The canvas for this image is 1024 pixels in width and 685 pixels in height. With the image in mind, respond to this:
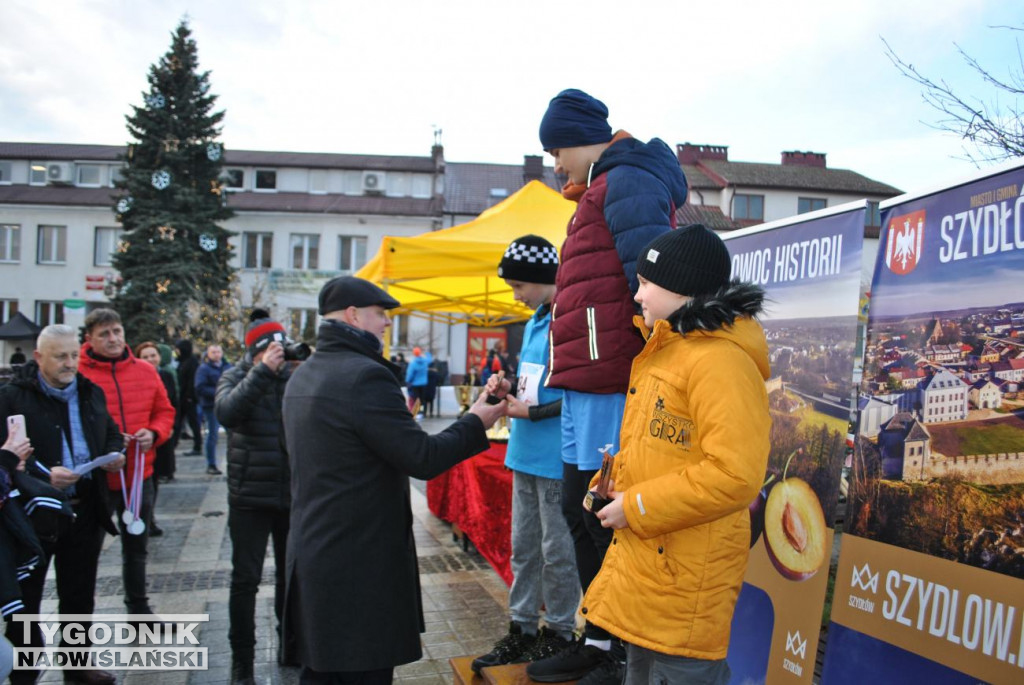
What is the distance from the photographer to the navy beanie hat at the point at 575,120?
2695 mm

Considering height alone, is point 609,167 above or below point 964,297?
above

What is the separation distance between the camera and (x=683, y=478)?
1917mm

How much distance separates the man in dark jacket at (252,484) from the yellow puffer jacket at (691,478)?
2540 millimetres

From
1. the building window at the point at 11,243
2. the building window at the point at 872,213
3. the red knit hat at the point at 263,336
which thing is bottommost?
the red knit hat at the point at 263,336

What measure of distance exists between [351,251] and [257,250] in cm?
486

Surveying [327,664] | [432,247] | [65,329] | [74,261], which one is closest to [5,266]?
[74,261]

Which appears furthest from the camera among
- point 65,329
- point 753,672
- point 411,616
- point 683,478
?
point 65,329

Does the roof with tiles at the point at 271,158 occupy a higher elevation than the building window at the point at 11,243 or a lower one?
higher

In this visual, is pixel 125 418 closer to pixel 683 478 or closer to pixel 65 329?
pixel 65 329

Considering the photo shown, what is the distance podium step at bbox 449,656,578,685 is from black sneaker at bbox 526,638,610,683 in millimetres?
31

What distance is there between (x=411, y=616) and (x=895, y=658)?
5.53ft

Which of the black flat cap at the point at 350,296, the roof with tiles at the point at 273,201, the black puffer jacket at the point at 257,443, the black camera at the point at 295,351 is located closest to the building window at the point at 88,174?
the roof with tiles at the point at 273,201

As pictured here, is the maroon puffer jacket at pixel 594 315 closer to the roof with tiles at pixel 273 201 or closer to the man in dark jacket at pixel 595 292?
the man in dark jacket at pixel 595 292

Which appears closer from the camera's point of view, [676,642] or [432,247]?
[676,642]
